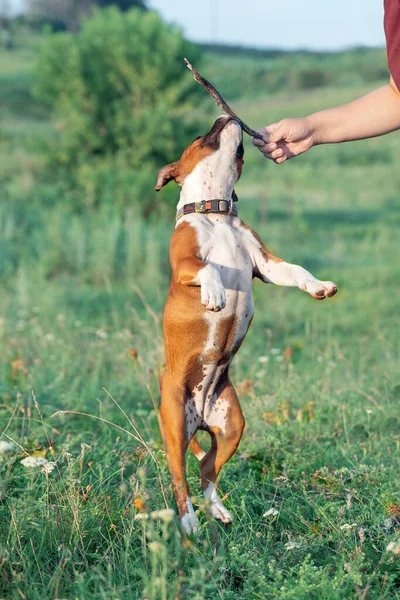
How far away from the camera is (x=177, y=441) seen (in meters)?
2.68

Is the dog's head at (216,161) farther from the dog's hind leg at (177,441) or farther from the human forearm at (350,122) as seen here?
the dog's hind leg at (177,441)

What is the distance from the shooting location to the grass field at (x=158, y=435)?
8.16ft

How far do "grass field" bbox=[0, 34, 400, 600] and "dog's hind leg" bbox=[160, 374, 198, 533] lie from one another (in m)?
0.08

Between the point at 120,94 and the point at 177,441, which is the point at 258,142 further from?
the point at 120,94

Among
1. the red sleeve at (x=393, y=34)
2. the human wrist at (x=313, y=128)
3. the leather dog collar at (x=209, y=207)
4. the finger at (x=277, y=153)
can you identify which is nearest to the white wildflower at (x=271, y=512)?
the leather dog collar at (x=209, y=207)

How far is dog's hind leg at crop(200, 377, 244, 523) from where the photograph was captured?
2783 millimetres

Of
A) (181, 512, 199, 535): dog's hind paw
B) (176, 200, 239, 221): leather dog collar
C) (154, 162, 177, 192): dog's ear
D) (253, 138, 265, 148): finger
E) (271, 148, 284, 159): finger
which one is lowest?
(181, 512, 199, 535): dog's hind paw

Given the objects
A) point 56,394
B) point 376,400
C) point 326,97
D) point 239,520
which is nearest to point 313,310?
point 376,400

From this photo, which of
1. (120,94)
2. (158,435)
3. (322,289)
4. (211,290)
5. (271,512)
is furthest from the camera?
(120,94)

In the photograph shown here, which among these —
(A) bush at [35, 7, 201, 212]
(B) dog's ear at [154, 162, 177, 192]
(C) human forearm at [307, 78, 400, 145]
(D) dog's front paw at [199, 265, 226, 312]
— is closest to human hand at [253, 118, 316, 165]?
(C) human forearm at [307, 78, 400, 145]

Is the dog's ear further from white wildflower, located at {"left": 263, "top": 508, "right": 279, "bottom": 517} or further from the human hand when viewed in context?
white wildflower, located at {"left": 263, "top": 508, "right": 279, "bottom": 517}

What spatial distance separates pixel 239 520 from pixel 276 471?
1.73 ft

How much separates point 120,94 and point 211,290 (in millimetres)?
9706

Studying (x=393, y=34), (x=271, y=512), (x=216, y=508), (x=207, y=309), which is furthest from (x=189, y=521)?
(x=393, y=34)
